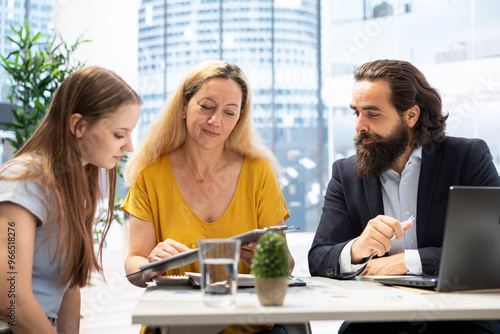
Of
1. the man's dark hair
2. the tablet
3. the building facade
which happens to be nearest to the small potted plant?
the tablet

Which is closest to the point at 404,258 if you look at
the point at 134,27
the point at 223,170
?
the point at 223,170

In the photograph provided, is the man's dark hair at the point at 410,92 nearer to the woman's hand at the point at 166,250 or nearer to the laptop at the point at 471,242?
the laptop at the point at 471,242

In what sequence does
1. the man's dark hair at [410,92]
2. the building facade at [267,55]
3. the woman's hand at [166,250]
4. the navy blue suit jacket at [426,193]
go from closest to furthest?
the woman's hand at [166,250] < the navy blue suit jacket at [426,193] < the man's dark hair at [410,92] < the building facade at [267,55]

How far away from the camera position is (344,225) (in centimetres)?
204

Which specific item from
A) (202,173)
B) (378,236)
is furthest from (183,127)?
(378,236)

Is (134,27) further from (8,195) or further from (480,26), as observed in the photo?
(8,195)

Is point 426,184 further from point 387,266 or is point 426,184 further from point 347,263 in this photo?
point 347,263

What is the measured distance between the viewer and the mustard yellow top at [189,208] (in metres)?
1.96

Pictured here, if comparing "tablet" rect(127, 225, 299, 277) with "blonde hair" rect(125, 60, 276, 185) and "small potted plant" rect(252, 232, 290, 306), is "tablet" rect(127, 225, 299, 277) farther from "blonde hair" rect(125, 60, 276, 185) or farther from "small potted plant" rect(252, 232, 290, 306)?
"blonde hair" rect(125, 60, 276, 185)

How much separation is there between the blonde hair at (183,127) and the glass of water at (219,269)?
0.97 m

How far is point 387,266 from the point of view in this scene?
1.78 metres

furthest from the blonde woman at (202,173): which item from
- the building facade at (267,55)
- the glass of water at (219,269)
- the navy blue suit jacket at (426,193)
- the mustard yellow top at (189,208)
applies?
the building facade at (267,55)

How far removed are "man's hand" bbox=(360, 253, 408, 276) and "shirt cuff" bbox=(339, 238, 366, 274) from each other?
9 cm

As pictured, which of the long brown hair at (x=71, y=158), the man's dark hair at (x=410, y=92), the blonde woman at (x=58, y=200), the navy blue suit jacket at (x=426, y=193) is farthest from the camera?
the man's dark hair at (x=410, y=92)
